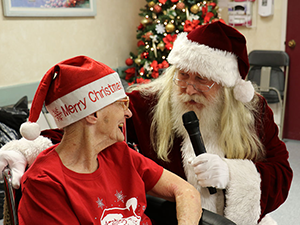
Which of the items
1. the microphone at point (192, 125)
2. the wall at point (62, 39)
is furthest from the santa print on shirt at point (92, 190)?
the wall at point (62, 39)

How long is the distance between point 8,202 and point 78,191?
0.30 metres

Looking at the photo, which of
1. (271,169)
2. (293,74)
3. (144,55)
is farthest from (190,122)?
(293,74)

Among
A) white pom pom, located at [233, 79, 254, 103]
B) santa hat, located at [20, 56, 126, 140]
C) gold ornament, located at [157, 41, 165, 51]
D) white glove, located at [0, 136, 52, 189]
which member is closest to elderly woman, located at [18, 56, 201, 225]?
santa hat, located at [20, 56, 126, 140]

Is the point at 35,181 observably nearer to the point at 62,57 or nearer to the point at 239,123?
the point at 239,123

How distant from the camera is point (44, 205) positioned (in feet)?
3.57

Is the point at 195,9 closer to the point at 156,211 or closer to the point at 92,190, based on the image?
the point at 156,211

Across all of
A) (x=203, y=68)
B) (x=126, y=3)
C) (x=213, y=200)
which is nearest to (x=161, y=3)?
(x=126, y=3)

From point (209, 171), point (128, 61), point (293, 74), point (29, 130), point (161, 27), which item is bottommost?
point (293, 74)

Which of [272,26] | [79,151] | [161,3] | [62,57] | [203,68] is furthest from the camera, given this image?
[272,26]

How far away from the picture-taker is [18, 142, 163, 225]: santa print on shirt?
109 centimetres

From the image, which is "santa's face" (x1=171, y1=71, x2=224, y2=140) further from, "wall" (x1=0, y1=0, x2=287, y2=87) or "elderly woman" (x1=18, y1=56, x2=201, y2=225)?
"wall" (x1=0, y1=0, x2=287, y2=87)

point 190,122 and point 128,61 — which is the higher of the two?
point 190,122

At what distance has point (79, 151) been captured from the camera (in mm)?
1225

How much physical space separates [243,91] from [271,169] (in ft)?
1.38
